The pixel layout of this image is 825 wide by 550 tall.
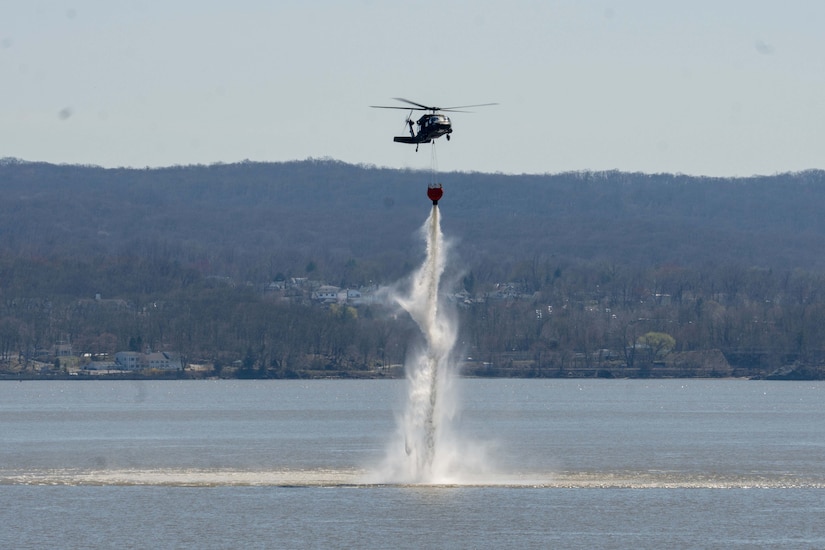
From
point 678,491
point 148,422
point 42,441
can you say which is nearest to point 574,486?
point 678,491

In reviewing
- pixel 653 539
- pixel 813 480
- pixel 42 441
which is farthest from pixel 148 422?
pixel 653 539

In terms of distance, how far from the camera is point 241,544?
61531 millimetres

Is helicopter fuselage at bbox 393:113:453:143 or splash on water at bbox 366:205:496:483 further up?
helicopter fuselage at bbox 393:113:453:143

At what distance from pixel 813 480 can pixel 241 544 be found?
35864 mm

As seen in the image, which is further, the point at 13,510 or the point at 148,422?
the point at 148,422

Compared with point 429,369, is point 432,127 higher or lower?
higher

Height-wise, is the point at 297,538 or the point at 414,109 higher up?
the point at 414,109

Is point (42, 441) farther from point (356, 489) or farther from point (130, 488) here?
point (356, 489)

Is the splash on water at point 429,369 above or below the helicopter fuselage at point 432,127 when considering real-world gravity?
below

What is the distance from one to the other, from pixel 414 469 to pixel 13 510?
19.6 meters

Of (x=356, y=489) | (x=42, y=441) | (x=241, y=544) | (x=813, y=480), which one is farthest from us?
(x=42, y=441)

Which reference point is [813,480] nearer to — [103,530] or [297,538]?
[297,538]

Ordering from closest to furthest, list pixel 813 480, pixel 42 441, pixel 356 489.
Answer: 1. pixel 356 489
2. pixel 813 480
3. pixel 42 441

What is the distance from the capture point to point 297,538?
2468 inches
